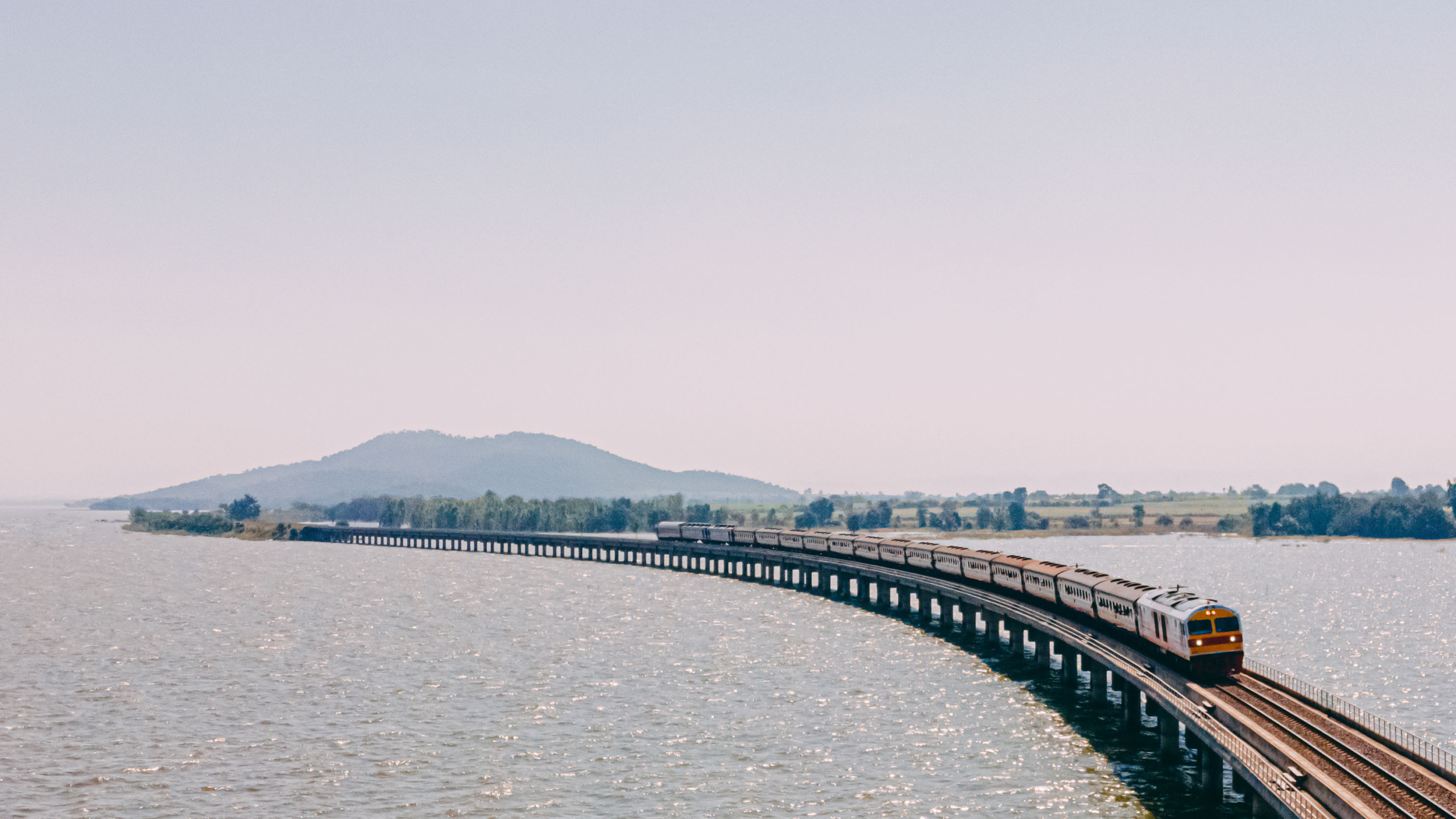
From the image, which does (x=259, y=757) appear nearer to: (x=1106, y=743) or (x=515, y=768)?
(x=515, y=768)

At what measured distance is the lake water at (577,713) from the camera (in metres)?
42.0

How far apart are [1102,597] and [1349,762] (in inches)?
1121

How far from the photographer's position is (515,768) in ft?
150

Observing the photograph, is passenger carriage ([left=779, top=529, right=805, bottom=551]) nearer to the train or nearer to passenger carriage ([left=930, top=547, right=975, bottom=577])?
the train

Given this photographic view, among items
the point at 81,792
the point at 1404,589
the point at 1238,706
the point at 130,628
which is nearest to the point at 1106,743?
the point at 1238,706

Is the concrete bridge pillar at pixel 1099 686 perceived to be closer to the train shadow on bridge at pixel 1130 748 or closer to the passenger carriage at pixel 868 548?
the train shadow on bridge at pixel 1130 748

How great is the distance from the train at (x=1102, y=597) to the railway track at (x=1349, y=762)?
279 cm

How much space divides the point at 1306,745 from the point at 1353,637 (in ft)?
237

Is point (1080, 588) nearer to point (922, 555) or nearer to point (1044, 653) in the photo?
point (1044, 653)

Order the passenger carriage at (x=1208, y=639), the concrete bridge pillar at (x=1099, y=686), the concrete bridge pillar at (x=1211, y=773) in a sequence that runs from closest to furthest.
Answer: the concrete bridge pillar at (x=1211, y=773)
the passenger carriage at (x=1208, y=639)
the concrete bridge pillar at (x=1099, y=686)

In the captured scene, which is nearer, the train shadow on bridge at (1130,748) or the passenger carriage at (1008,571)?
the train shadow on bridge at (1130,748)

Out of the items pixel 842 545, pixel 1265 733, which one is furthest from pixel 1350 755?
pixel 842 545

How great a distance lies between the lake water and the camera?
42000 millimetres

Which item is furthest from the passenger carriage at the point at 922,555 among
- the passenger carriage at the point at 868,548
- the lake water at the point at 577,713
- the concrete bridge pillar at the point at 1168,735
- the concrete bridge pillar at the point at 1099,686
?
the concrete bridge pillar at the point at 1168,735
